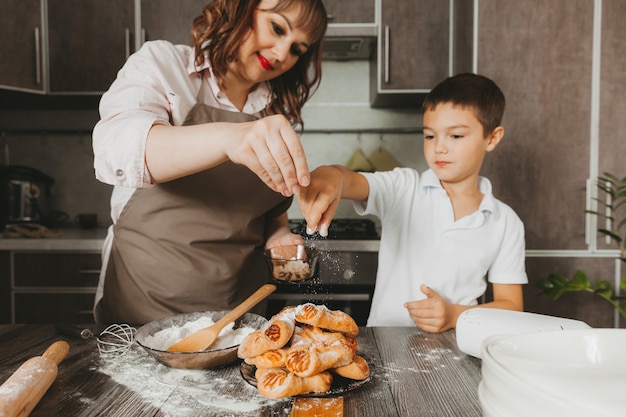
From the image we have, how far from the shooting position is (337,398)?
0.64m

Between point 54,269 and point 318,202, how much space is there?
1.77 meters

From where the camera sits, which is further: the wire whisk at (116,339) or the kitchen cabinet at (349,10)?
the kitchen cabinet at (349,10)

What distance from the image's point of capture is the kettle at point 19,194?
2.41 metres

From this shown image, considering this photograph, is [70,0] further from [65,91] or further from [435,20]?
[435,20]

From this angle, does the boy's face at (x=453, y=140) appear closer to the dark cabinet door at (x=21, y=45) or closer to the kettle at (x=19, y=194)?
the dark cabinet door at (x=21, y=45)

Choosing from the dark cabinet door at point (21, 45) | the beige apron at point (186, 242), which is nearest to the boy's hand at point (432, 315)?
the beige apron at point (186, 242)

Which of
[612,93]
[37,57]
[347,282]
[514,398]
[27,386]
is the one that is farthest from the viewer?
[37,57]

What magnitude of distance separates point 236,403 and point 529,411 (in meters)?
0.40

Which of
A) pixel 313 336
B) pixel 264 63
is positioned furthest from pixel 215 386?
pixel 264 63

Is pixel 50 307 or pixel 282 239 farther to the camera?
pixel 50 307

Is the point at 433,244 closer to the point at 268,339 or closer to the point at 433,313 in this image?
the point at 433,313

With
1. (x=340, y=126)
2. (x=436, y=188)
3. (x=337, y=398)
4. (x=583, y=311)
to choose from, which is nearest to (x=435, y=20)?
(x=340, y=126)

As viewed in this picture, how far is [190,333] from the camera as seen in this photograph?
83 centimetres

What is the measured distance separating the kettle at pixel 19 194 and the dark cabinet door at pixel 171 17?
0.92 m
